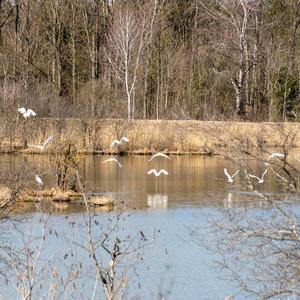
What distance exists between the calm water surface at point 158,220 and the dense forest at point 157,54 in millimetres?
10301

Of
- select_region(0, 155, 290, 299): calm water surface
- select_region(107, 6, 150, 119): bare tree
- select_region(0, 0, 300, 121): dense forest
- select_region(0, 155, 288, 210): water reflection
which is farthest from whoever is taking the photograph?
select_region(0, 0, 300, 121): dense forest

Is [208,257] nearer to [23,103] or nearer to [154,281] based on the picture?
[154,281]

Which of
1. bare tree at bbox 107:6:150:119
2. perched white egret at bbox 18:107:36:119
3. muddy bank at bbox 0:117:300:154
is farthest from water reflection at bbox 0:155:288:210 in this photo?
bare tree at bbox 107:6:150:119

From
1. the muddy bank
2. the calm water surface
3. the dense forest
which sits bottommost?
the calm water surface

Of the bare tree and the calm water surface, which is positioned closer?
the calm water surface

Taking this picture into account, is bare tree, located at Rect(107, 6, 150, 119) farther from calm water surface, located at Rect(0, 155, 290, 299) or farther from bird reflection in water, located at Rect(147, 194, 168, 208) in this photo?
bird reflection in water, located at Rect(147, 194, 168, 208)

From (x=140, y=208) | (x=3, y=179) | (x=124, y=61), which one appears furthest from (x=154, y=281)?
(x=124, y=61)

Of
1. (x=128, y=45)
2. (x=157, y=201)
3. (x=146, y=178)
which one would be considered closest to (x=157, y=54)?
(x=128, y=45)

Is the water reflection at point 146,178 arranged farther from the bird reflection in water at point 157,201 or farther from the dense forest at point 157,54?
the dense forest at point 157,54

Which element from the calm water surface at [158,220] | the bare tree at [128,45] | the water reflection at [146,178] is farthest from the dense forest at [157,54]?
the calm water surface at [158,220]

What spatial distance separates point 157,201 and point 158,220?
245 cm

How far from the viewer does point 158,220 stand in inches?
566

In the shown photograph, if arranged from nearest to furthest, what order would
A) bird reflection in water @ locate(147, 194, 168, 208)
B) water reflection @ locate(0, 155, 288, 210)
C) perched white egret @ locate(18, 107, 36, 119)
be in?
perched white egret @ locate(18, 107, 36, 119) → bird reflection in water @ locate(147, 194, 168, 208) → water reflection @ locate(0, 155, 288, 210)

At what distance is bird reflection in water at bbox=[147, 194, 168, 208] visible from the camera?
A: 53.4ft
